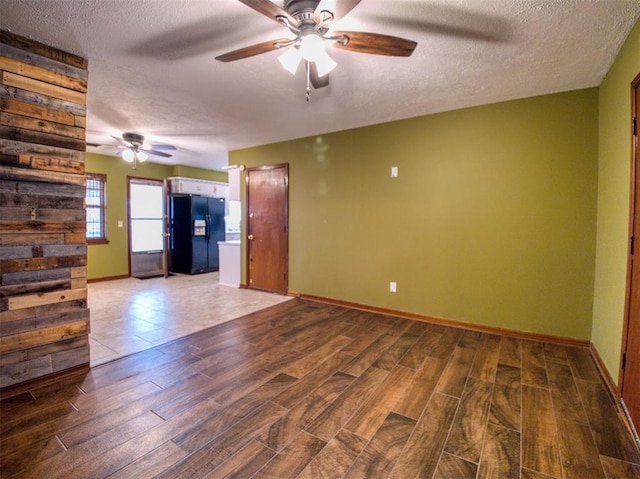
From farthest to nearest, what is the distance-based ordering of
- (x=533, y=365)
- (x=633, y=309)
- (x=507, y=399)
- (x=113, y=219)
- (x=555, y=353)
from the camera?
1. (x=113, y=219)
2. (x=555, y=353)
3. (x=533, y=365)
4. (x=507, y=399)
5. (x=633, y=309)

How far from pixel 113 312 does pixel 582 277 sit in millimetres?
5323

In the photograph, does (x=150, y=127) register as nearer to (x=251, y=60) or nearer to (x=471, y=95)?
(x=251, y=60)

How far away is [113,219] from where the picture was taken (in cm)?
636

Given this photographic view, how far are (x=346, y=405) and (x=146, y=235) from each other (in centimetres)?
639

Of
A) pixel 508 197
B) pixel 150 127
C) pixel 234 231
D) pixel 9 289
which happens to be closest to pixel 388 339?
pixel 508 197

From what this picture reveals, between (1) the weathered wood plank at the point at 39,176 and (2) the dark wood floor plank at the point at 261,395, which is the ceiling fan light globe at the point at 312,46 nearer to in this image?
(1) the weathered wood plank at the point at 39,176

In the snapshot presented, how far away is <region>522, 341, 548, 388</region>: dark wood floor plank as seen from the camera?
7.98ft

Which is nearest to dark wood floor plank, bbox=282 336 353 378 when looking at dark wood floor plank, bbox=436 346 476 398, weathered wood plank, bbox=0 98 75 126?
dark wood floor plank, bbox=436 346 476 398

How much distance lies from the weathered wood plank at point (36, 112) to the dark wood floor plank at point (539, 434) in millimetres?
3648

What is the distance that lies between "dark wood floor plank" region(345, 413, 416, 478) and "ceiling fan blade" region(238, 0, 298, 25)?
2.26 metres

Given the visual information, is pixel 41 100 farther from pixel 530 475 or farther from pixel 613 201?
pixel 613 201

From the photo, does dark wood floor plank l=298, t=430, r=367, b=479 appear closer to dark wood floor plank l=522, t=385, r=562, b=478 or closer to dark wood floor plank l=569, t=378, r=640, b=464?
dark wood floor plank l=522, t=385, r=562, b=478

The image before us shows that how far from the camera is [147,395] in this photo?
2180 millimetres

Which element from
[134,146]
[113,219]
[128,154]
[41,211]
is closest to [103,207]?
[113,219]
